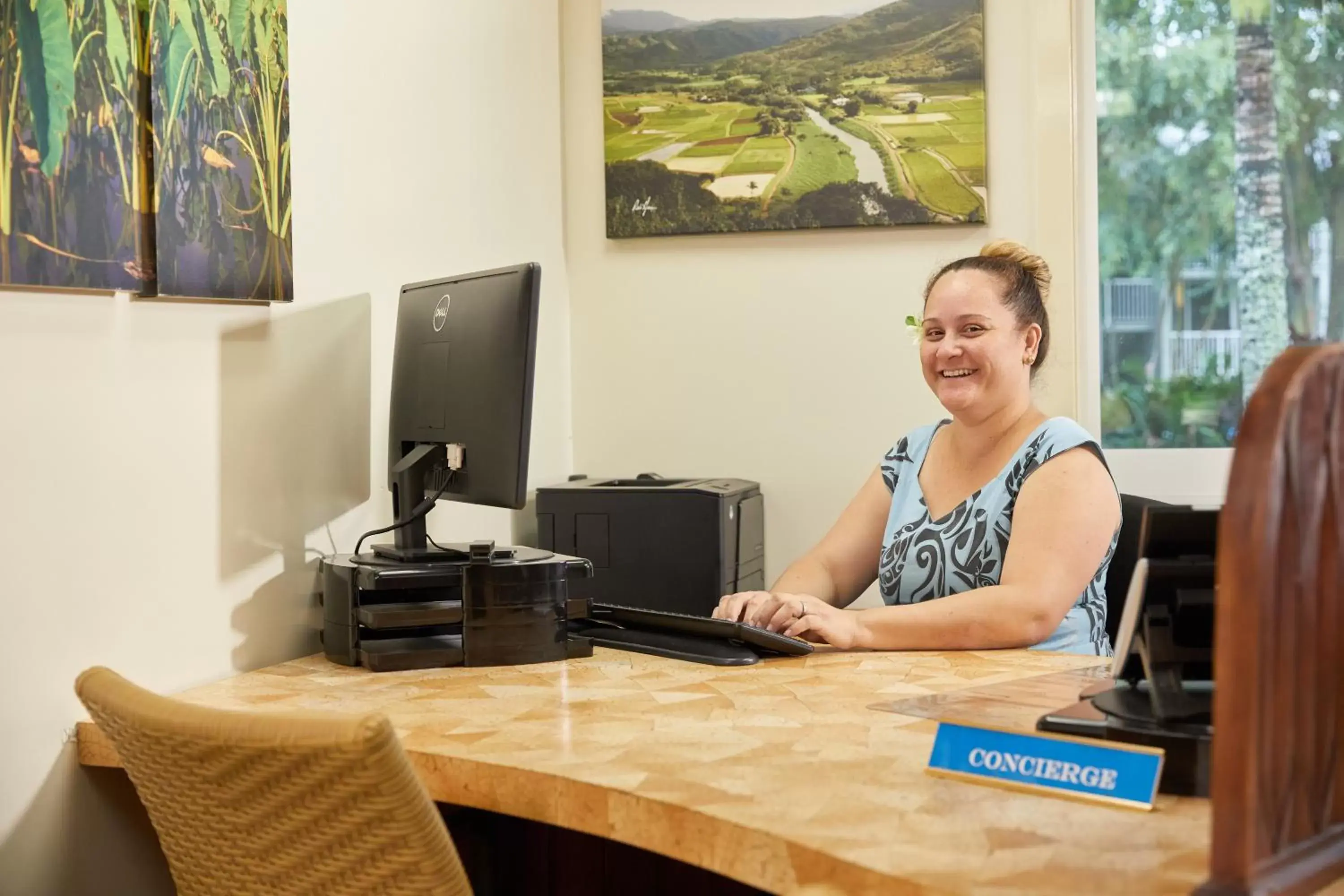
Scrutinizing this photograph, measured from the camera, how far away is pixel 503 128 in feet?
9.40

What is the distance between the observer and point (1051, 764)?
4.04ft

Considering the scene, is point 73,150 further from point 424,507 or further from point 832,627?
point 832,627

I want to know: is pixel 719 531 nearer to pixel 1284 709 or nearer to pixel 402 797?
pixel 402 797

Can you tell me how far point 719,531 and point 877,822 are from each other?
5.28ft

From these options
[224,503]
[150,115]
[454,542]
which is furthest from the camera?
[454,542]

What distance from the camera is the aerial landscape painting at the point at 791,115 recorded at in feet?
9.71

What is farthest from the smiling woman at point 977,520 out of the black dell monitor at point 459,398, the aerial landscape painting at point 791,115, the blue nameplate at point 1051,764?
the blue nameplate at point 1051,764

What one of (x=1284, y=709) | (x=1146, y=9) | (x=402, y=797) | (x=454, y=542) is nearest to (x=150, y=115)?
(x=454, y=542)

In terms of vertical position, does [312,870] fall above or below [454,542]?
below

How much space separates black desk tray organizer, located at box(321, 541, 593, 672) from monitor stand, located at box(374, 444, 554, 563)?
0.02m

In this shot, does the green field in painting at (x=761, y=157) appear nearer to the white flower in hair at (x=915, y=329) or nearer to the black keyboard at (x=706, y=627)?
the white flower in hair at (x=915, y=329)

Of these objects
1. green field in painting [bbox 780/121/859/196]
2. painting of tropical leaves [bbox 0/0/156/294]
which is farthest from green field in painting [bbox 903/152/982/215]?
painting of tropical leaves [bbox 0/0/156/294]

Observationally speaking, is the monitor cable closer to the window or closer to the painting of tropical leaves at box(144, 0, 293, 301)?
the painting of tropical leaves at box(144, 0, 293, 301)

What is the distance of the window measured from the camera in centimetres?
291
